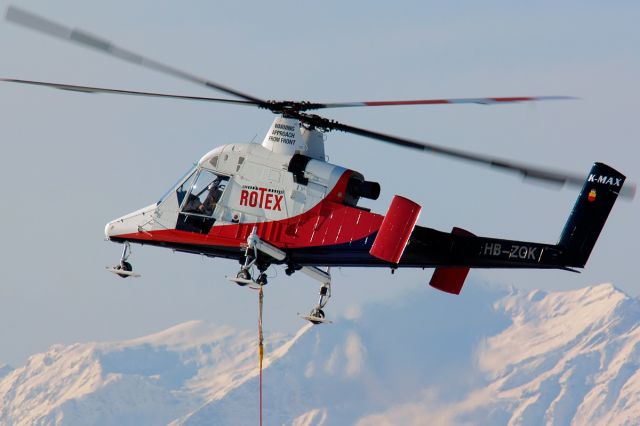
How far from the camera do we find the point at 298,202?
189 feet

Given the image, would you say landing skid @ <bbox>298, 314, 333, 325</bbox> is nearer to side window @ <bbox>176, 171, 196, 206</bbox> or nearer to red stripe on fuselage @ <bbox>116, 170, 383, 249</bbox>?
red stripe on fuselage @ <bbox>116, 170, 383, 249</bbox>

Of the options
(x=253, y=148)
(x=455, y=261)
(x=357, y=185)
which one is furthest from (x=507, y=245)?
(x=253, y=148)

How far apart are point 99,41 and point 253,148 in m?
8.63

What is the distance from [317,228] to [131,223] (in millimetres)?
8043

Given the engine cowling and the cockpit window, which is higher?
the engine cowling

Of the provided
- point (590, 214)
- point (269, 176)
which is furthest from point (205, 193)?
point (590, 214)

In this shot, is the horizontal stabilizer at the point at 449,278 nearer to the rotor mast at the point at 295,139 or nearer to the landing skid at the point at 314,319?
the landing skid at the point at 314,319

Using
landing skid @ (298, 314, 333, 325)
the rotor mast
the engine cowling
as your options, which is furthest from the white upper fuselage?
landing skid @ (298, 314, 333, 325)

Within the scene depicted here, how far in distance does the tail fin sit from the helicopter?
1.3 inches

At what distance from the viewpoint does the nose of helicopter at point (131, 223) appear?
201 feet

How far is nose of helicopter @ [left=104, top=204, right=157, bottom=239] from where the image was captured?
61125 millimetres

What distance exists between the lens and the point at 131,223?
61.6m

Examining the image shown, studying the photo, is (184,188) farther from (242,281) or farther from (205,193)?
(242,281)

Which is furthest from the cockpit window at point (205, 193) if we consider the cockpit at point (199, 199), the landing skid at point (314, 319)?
the landing skid at point (314, 319)
